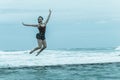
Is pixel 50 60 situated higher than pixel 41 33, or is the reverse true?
pixel 41 33

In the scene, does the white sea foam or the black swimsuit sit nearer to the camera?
the black swimsuit

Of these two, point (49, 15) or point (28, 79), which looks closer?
point (49, 15)

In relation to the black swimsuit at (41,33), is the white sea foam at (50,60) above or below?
below

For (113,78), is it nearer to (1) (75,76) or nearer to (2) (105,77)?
(2) (105,77)

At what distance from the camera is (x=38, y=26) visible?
17781mm

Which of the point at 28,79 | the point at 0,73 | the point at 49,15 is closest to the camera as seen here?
the point at 49,15

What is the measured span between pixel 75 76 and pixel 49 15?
4.69m

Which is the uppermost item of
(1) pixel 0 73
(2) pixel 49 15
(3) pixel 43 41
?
(2) pixel 49 15

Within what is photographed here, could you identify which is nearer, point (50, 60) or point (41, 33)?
point (41, 33)

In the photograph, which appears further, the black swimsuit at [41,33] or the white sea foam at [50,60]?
the white sea foam at [50,60]

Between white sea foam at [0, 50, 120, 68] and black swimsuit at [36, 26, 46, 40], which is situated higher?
black swimsuit at [36, 26, 46, 40]

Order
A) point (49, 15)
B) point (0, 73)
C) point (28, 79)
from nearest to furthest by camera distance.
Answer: point (49, 15), point (28, 79), point (0, 73)

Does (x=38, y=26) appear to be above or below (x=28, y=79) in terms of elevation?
above

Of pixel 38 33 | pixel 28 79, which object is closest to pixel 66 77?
pixel 28 79
